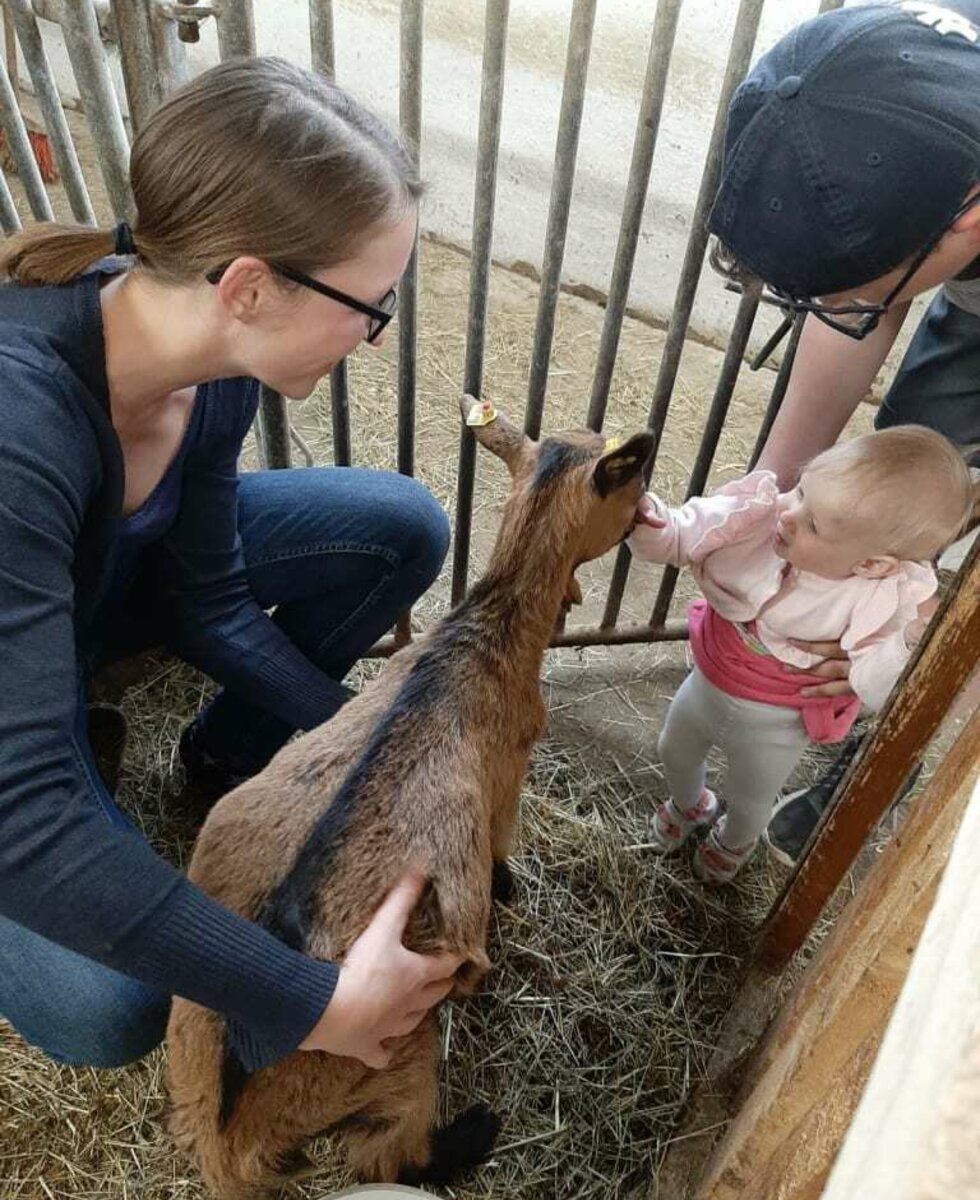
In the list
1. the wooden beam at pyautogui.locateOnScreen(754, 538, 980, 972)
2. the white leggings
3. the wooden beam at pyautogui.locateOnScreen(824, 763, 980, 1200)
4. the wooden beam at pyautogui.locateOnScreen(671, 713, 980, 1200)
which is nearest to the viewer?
the wooden beam at pyautogui.locateOnScreen(824, 763, 980, 1200)

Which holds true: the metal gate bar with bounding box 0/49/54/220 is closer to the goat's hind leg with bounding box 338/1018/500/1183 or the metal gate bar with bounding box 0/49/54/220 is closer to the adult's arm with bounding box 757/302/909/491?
the adult's arm with bounding box 757/302/909/491

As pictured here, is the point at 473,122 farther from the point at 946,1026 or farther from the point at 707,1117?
the point at 946,1026

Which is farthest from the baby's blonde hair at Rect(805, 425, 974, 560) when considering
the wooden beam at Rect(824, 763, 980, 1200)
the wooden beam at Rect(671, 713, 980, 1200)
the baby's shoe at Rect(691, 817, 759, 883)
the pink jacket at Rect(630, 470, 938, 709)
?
the wooden beam at Rect(824, 763, 980, 1200)

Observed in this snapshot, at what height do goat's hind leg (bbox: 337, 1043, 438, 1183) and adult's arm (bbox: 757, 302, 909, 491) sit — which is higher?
adult's arm (bbox: 757, 302, 909, 491)

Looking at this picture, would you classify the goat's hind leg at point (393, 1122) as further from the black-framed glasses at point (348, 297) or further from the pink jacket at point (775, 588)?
the black-framed glasses at point (348, 297)

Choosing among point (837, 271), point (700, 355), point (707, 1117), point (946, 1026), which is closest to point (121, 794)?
point (707, 1117)

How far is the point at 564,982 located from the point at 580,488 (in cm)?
148

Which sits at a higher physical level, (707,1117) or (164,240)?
(164,240)

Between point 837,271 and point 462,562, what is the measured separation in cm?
186

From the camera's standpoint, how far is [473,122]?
18.8 feet

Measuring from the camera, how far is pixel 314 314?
1.85m

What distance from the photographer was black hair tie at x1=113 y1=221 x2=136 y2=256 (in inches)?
72.0

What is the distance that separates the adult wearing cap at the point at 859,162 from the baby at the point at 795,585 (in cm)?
35

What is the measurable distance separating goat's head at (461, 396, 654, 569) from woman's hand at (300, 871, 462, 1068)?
3.06 ft
